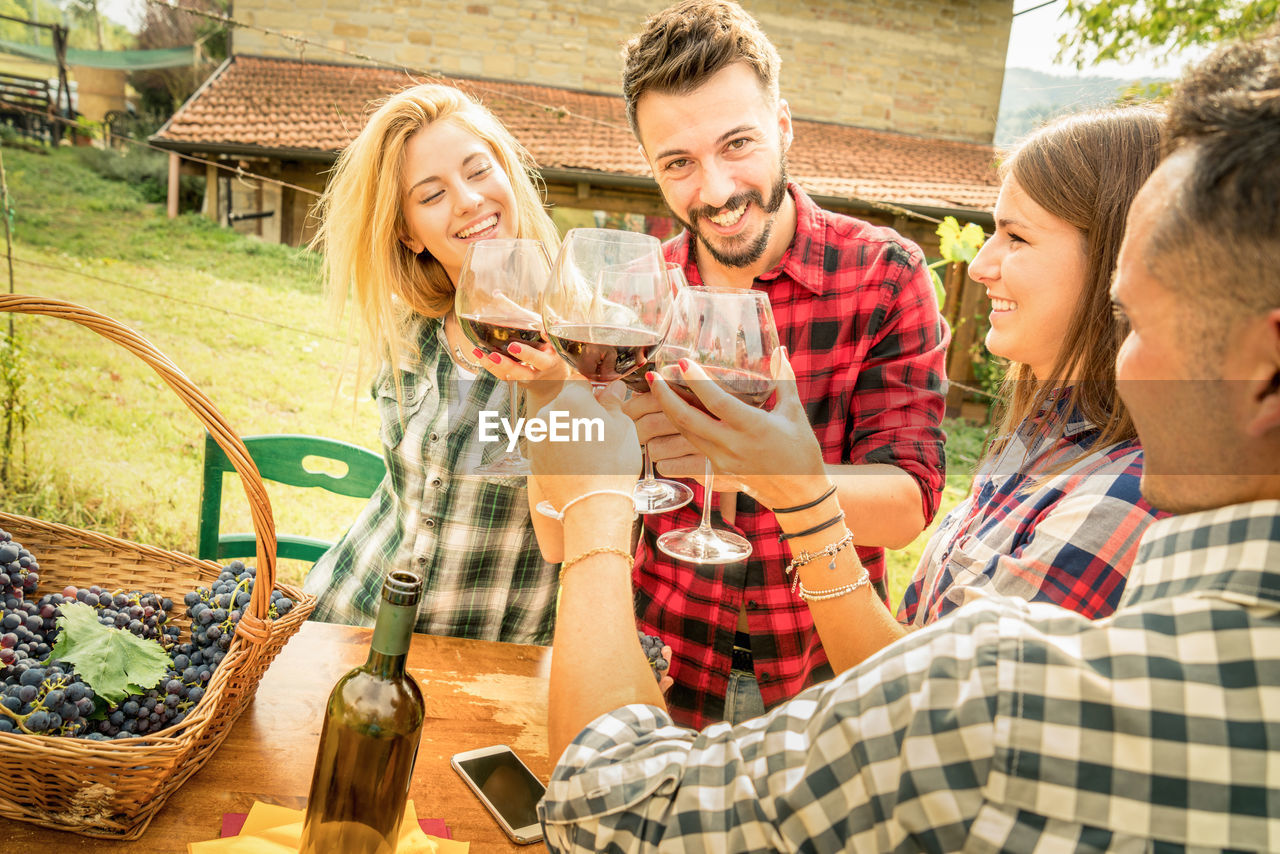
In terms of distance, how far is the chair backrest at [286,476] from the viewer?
2.34m

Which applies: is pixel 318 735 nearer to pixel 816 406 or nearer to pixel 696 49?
pixel 816 406

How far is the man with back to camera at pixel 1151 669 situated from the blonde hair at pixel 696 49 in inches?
54.7

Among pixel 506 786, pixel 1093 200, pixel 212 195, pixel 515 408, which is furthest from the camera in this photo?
pixel 212 195

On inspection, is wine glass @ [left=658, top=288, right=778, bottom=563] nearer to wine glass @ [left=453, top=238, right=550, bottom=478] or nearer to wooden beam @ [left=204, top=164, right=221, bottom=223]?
wine glass @ [left=453, top=238, right=550, bottom=478]

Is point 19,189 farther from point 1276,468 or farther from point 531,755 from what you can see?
point 1276,468

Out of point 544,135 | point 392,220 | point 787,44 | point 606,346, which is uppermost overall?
Answer: point 787,44

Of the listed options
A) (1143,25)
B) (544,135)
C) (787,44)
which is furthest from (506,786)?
(787,44)

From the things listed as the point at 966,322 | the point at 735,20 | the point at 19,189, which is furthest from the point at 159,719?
the point at 19,189

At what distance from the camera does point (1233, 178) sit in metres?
0.63

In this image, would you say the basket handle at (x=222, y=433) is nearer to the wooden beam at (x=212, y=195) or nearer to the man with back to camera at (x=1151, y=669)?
the man with back to camera at (x=1151, y=669)

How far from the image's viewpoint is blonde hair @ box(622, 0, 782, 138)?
1955 millimetres

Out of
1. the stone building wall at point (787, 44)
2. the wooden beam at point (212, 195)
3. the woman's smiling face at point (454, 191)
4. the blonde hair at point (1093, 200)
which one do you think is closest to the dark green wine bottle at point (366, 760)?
the blonde hair at point (1093, 200)

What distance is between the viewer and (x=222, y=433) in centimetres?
119

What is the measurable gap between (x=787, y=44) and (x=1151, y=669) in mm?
13828
